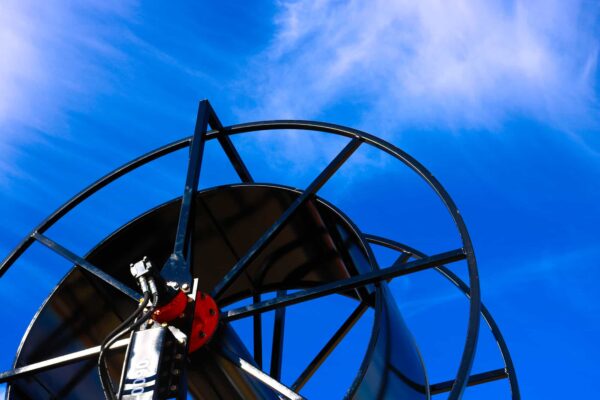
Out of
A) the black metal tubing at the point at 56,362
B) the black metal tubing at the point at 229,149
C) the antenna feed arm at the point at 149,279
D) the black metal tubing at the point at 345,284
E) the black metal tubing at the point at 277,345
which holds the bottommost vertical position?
the black metal tubing at the point at 56,362

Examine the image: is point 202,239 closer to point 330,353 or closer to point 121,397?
point 330,353

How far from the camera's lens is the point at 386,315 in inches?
327

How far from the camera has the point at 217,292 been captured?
25.8 feet

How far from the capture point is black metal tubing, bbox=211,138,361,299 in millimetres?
7945

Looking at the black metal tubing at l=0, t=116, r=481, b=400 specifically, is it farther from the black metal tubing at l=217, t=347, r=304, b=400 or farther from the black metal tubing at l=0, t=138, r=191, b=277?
the black metal tubing at l=217, t=347, r=304, b=400

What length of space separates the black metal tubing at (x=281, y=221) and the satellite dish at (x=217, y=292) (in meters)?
0.02

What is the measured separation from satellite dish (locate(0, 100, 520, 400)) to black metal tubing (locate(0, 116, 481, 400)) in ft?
0.05

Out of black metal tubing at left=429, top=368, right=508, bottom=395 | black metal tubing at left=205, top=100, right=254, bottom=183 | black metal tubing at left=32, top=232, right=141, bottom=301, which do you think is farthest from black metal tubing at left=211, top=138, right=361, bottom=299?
black metal tubing at left=429, top=368, right=508, bottom=395

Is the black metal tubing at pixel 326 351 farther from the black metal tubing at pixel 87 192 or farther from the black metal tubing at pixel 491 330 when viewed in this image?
the black metal tubing at pixel 87 192

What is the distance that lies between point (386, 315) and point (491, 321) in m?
3.58

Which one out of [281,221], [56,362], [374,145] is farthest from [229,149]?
[56,362]

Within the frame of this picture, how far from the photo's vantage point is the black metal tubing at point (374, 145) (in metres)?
6.30

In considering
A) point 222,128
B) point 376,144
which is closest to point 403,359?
point 376,144

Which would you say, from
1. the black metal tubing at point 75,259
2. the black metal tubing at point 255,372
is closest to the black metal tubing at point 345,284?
the black metal tubing at point 255,372
